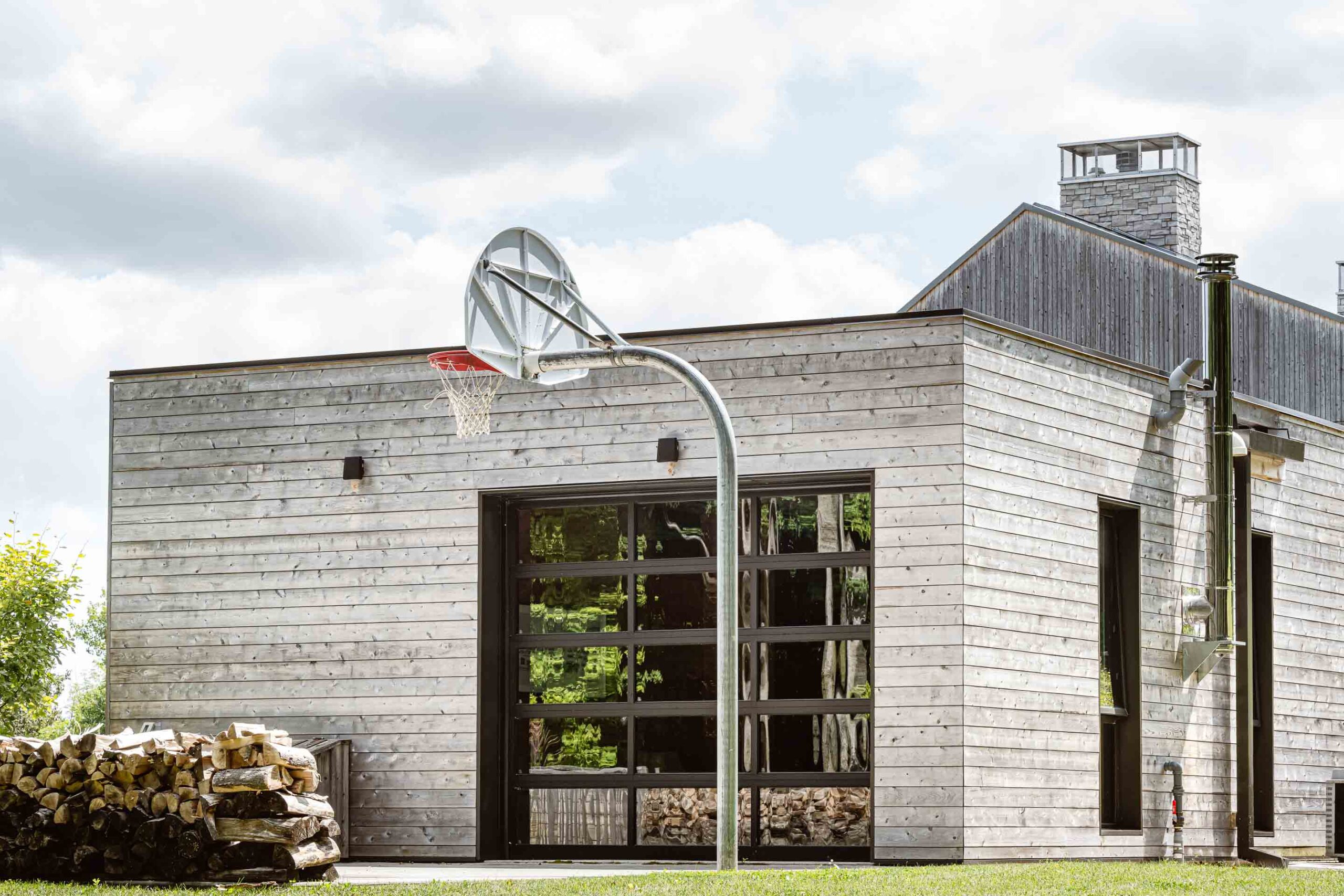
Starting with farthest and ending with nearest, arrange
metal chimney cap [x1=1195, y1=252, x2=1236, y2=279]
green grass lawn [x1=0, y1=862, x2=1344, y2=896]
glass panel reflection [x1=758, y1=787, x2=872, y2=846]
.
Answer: metal chimney cap [x1=1195, y1=252, x2=1236, y2=279]
glass panel reflection [x1=758, y1=787, x2=872, y2=846]
green grass lawn [x1=0, y1=862, x2=1344, y2=896]

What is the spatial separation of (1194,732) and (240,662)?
7645 mm

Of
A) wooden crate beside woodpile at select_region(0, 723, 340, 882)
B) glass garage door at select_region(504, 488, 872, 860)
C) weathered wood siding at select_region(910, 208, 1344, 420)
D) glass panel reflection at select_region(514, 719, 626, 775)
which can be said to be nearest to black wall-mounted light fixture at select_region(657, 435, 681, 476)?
glass garage door at select_region(504, 488, 872, 860)

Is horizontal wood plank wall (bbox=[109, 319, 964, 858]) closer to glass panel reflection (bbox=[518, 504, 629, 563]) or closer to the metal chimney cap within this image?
glass panel reflection (bbox=[518, 504, 629, 563])

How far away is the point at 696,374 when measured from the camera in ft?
32.0

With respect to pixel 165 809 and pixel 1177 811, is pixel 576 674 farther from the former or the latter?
pixel 1177 811

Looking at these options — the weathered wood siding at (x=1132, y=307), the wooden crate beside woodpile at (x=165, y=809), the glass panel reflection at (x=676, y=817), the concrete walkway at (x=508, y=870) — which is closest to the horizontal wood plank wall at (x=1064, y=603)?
the concrete walkway at (x=508, y=870)

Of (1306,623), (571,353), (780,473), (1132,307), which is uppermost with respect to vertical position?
(1132,307)

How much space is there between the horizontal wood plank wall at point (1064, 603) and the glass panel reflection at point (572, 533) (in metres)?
2.84

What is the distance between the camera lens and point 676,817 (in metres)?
12.5

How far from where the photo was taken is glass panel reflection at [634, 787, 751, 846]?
12492 millimetres

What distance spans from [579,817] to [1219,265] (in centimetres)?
695

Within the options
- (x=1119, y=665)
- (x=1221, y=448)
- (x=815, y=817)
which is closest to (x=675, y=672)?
(x=815, y=817)

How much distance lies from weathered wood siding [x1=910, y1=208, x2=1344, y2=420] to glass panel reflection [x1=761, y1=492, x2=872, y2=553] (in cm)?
1248

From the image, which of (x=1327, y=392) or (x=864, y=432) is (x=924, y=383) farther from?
(x=1327, y=392)
